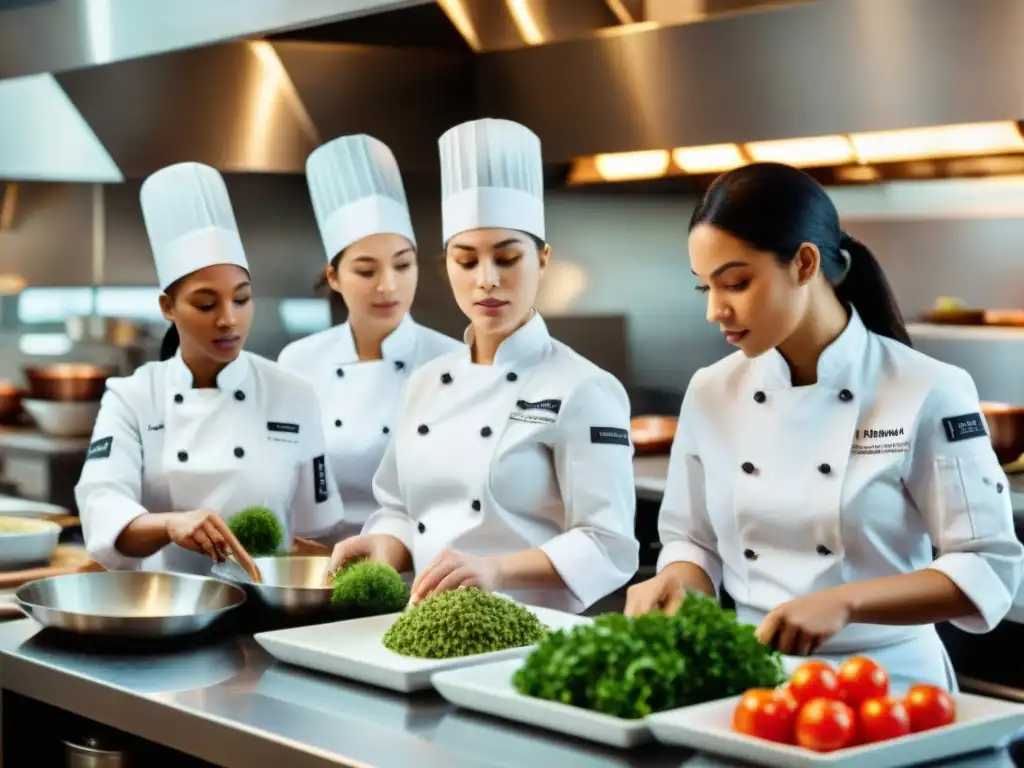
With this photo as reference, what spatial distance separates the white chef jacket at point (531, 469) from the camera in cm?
253

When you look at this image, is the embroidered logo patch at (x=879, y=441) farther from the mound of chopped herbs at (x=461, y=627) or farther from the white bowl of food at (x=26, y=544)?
the white bowl of food at (x=26, y=544)

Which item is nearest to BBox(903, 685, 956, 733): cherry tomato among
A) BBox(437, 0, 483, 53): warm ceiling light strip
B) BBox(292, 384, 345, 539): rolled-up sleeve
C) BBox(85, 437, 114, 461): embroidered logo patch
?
BBox(292, 384, 345, 539): rolled-up sleeve

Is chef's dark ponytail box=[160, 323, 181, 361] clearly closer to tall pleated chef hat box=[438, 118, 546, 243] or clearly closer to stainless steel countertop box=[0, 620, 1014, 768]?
tall pleated chef hat box=[438, 118, 546, 243]

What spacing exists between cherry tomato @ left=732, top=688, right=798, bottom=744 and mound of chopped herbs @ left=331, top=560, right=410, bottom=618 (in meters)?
0.78

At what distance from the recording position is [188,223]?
305 centimetres

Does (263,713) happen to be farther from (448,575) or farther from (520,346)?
(520,346)

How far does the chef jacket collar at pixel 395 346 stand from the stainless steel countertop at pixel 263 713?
141 cm

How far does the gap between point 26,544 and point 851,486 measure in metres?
1.76

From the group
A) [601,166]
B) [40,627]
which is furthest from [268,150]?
[40,627]

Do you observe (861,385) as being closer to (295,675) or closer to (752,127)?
(295,675)

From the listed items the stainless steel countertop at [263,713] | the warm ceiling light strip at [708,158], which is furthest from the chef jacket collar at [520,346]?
the warm ceiling light strip at [708,158]

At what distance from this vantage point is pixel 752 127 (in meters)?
3.97

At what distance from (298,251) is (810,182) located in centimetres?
284

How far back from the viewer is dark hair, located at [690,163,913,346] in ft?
6.98
